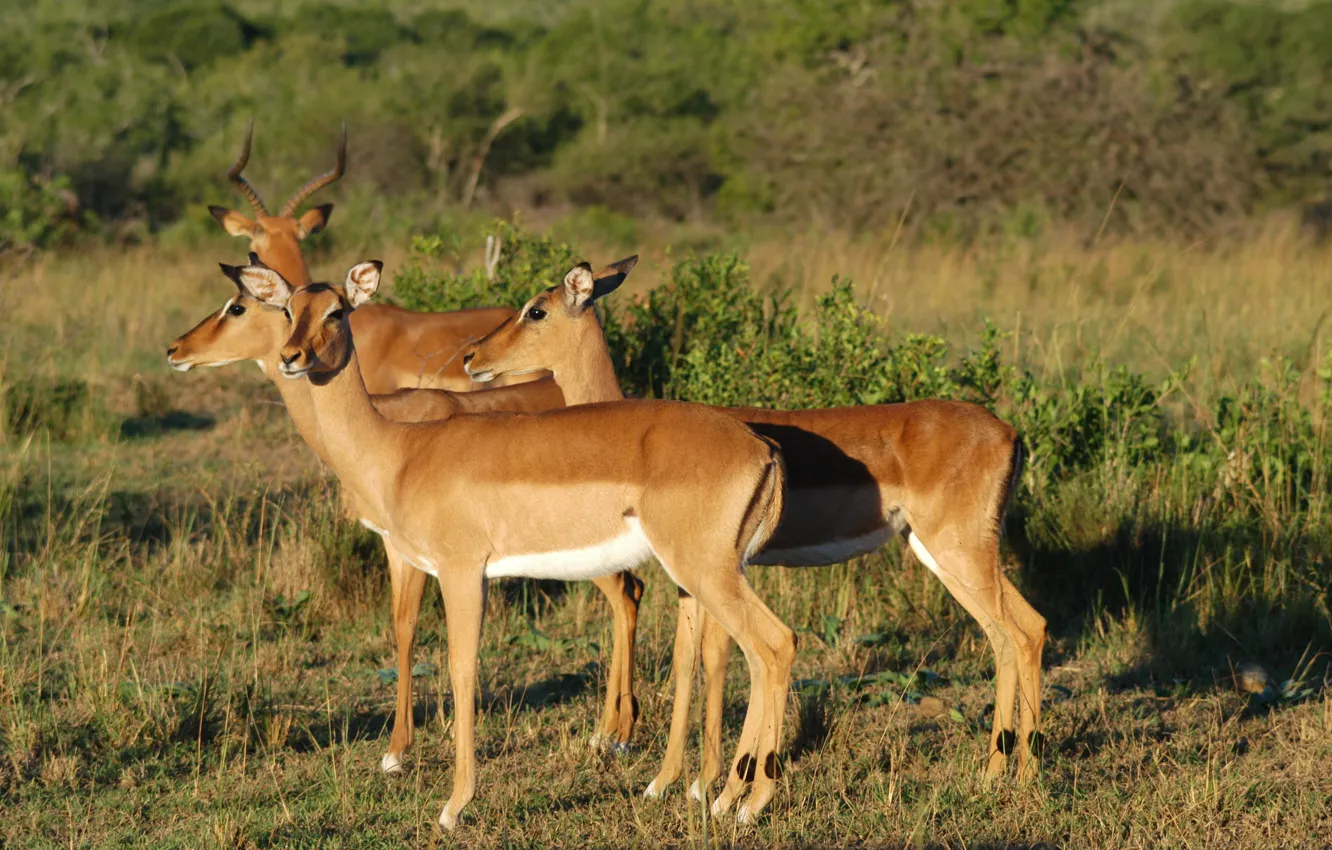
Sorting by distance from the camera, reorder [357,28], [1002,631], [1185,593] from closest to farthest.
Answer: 1. [1002,631]
2. [1185,593]
3. [357,28]

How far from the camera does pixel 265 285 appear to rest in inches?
203

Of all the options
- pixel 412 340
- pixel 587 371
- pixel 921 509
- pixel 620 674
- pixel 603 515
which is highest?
pixel 603 515

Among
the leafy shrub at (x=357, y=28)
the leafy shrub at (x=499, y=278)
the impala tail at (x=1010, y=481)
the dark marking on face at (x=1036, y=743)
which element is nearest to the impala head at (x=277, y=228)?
the leafy shrub at (x=499, y=278)

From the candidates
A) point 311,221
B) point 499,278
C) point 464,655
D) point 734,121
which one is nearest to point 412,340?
point 499,278

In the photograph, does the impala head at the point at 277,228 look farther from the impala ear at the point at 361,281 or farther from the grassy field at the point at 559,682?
the impala ear at the point at 361,281

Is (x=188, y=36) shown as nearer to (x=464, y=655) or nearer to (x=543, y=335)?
(x=543, y=335)

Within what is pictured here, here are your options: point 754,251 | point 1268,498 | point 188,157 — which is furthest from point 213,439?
point 188,157

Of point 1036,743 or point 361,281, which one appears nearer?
point 1036,743

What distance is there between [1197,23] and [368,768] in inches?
1339

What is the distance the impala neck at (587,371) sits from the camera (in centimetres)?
575

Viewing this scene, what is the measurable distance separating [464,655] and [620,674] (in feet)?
3.30

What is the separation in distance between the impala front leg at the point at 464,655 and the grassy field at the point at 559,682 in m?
0.18

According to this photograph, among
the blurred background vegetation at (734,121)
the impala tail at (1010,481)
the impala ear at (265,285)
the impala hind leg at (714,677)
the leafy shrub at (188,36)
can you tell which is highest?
the impala ear at (265,285)

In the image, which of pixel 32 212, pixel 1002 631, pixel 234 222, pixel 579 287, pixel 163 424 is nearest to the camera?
pixel 1002 631
